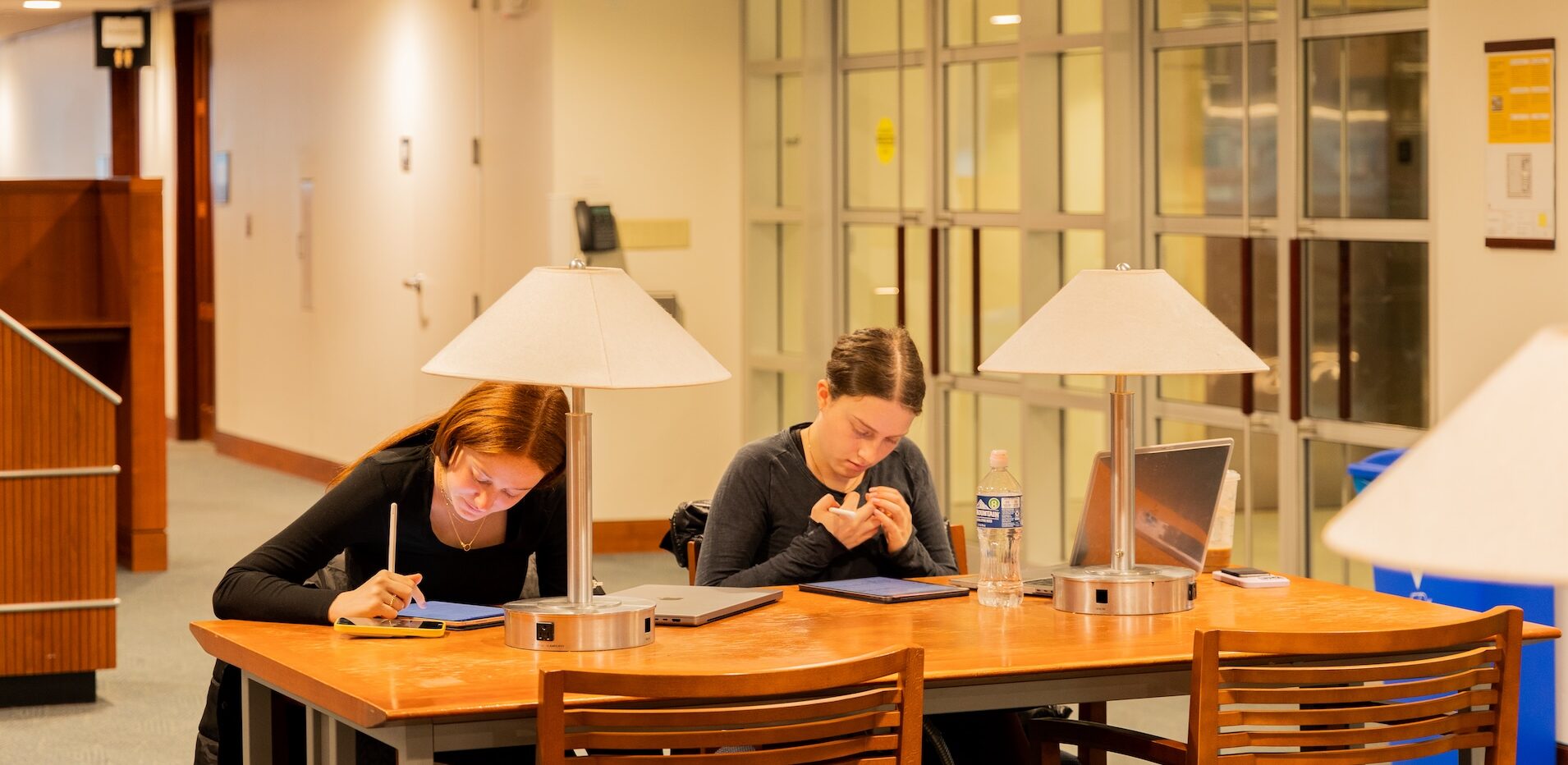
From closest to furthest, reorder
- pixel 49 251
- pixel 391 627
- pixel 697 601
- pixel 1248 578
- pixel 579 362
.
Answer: pixel 579 362 < pixel 391 627 < pixel 697 601 < pixel 1248 578 < pixel 49 251

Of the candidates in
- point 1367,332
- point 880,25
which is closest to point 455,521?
point 1367,332

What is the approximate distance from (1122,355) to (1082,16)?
380cm

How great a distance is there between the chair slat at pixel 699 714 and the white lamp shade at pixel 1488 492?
143 cm

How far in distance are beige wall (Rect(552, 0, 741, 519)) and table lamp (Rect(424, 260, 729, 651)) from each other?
5.17m

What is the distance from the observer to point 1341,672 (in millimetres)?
2828

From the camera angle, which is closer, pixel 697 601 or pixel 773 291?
pixel 697 601

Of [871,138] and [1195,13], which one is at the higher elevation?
[1195,13]

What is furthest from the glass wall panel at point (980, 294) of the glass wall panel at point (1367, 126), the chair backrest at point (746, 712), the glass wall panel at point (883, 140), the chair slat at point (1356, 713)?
the chair backrest at point (746, 712)

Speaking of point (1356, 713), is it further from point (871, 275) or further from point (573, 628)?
point (871, 275)

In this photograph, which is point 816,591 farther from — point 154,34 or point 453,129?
point 154,34

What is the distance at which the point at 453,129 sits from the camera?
9.10m

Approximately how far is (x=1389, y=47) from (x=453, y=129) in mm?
4917

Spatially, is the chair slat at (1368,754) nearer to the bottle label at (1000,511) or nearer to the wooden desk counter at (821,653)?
the wooden desk counter at (821,653)

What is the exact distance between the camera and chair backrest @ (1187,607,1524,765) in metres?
2.77
